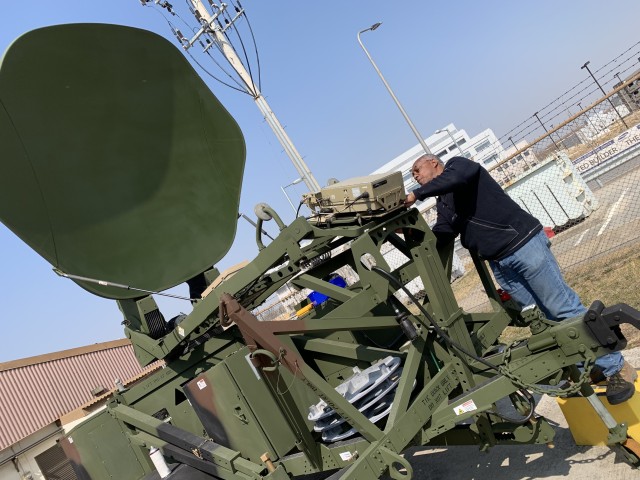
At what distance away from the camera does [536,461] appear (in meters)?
4.45

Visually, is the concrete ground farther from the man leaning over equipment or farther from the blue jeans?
the blue jeans

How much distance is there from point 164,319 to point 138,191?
1.04 metres

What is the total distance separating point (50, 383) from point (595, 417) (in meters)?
16.6

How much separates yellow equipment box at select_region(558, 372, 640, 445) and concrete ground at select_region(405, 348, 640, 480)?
9cm

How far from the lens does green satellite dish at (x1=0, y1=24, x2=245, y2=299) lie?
382 cm

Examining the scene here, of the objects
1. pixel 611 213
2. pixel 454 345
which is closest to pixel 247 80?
pixel 611 213

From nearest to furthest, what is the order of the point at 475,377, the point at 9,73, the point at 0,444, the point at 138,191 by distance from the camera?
1. the point at 9,73
2. the point at 475,377
3. the point at 138,191
4. the point at 0,444

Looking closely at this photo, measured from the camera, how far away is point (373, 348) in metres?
4.54

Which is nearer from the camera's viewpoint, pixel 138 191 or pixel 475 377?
pixel 475 377

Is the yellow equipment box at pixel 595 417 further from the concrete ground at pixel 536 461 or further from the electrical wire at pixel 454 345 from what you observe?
the electrical wire at pixel 454 345

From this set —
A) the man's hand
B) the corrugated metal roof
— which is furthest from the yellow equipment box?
the corrugated metal roof

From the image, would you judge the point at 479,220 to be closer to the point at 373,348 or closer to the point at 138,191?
the point at 373,348

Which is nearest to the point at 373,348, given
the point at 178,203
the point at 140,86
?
the point at 178,203

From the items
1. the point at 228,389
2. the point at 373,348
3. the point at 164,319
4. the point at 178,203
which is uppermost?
Answer: the point at 178,203
